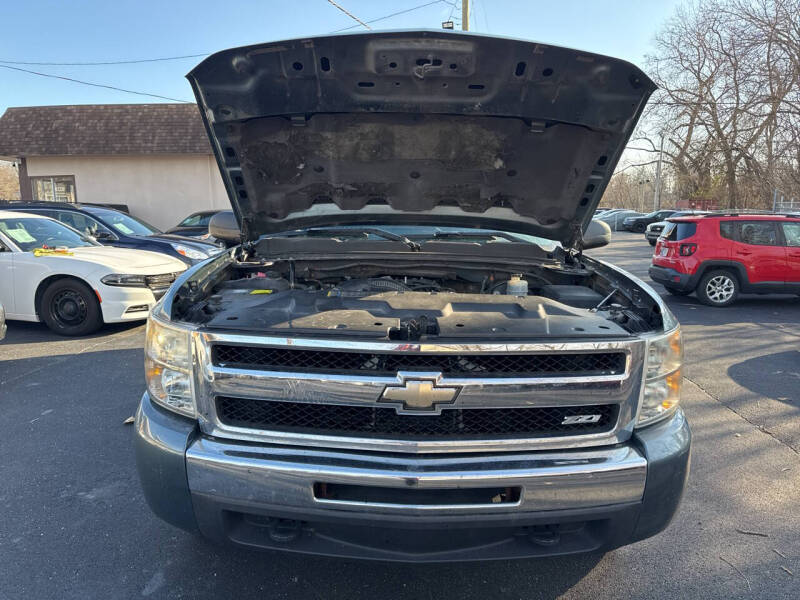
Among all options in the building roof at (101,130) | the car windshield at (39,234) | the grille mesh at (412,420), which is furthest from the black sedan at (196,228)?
the grille mesh at (412,420)

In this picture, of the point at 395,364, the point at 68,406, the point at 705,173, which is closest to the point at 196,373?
the point at 395,364

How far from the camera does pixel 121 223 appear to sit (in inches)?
389

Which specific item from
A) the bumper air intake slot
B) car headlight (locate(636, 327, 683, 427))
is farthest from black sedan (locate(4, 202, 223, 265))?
car headlight (locate(636, 327, 683, 427))

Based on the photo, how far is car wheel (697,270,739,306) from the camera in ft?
28.9

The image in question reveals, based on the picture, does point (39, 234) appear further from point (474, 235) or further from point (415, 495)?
point (415, 495)

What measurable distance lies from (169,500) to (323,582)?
2.72 ft

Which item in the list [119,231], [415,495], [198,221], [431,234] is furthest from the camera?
[198,221]

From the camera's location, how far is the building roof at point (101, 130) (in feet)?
57.2

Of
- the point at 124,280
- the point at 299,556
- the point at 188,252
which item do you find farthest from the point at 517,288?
the point at 188,252

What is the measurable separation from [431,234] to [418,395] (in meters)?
2.05

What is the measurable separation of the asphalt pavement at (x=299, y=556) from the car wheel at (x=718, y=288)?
4.73m

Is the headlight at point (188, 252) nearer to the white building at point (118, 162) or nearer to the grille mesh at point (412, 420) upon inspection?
the grille mesh at point (412, 420)

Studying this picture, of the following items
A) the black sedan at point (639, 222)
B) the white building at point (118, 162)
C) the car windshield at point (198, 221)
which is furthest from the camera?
the black sedan at point (639, 222)

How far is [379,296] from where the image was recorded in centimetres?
240
